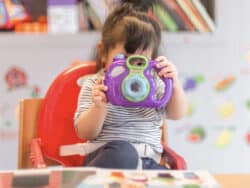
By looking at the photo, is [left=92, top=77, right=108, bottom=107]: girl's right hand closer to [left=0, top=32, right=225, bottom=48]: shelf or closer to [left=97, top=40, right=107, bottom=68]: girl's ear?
[left=97, top=40, right=107, bottom=68]: girl's ear

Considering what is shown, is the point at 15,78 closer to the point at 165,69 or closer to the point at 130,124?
the point at 130,124

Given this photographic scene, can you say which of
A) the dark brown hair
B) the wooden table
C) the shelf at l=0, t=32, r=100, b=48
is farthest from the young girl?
the shelf at l=0, t=32, r=100, b=48

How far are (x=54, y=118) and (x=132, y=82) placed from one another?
1.21ft

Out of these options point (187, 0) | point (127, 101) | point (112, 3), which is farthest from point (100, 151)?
point (187, 0)

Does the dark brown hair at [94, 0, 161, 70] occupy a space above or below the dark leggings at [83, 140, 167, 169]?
above

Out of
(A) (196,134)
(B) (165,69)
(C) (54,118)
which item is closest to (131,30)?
(B) (165,69)

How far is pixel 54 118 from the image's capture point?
3.42 ft

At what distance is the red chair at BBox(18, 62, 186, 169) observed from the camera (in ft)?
3.37

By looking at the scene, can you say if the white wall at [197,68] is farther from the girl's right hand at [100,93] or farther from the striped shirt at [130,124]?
the girl's right hand at [100,93]

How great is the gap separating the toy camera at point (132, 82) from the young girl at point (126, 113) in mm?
80

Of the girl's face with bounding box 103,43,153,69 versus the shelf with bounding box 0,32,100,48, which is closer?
the girl's face with bounding box 103,43,153,69

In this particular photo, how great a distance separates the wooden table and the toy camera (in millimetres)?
190

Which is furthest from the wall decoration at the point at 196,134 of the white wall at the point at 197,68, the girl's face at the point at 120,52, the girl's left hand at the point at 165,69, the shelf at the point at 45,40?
the girl's left hand at the point at 165,69

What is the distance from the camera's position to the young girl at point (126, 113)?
864mm
